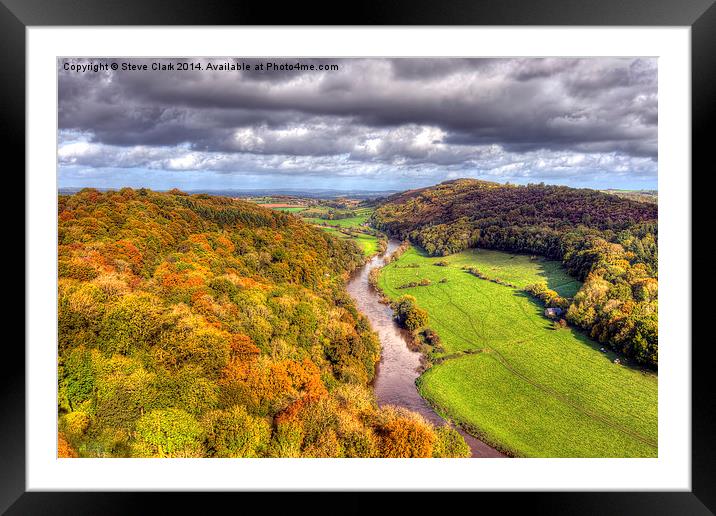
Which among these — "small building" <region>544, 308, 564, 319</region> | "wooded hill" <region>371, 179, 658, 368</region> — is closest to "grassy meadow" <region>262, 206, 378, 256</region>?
"wooded hill" <region>371, 179, 658, 368</region>

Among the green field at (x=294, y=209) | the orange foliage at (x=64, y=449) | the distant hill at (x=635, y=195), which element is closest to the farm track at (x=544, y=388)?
the distant hill at (x=635, y=195)

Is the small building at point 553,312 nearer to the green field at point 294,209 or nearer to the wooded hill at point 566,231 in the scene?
the wooded hill at point 566,231

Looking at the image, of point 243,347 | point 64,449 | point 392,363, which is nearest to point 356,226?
point 392,363
